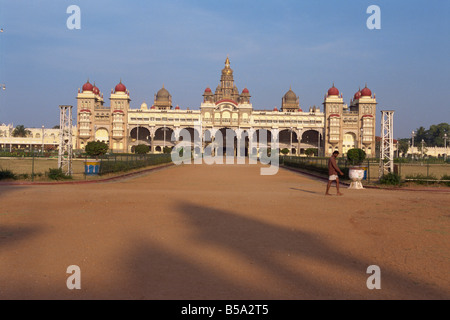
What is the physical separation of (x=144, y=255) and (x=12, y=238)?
8.36 ft

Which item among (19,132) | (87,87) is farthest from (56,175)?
(19,132)

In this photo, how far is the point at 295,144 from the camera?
82.8 meters

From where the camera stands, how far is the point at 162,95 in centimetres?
9081

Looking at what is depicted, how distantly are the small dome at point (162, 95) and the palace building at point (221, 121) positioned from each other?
8671 millimetres

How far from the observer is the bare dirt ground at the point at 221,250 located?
4.27m

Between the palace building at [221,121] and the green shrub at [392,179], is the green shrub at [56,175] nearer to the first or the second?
the green shrub at [392,179]

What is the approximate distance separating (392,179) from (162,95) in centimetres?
7866

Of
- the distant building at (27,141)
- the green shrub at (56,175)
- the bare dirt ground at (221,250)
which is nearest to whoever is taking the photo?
the bare dirt ground at (221,250)

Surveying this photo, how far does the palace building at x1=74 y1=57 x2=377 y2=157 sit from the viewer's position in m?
78.1

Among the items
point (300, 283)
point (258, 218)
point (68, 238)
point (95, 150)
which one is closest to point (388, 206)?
point (258, 218)

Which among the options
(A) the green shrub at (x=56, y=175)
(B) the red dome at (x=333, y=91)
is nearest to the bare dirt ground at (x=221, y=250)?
(A) the green shrub at (x=56, y=175)

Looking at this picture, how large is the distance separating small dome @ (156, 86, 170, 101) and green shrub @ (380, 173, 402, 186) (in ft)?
254

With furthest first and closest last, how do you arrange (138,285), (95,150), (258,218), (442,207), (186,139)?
(186,139) → (95,150) → (442,207) → (258,218) → (138,285)

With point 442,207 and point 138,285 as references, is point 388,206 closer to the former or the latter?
point 442,207
